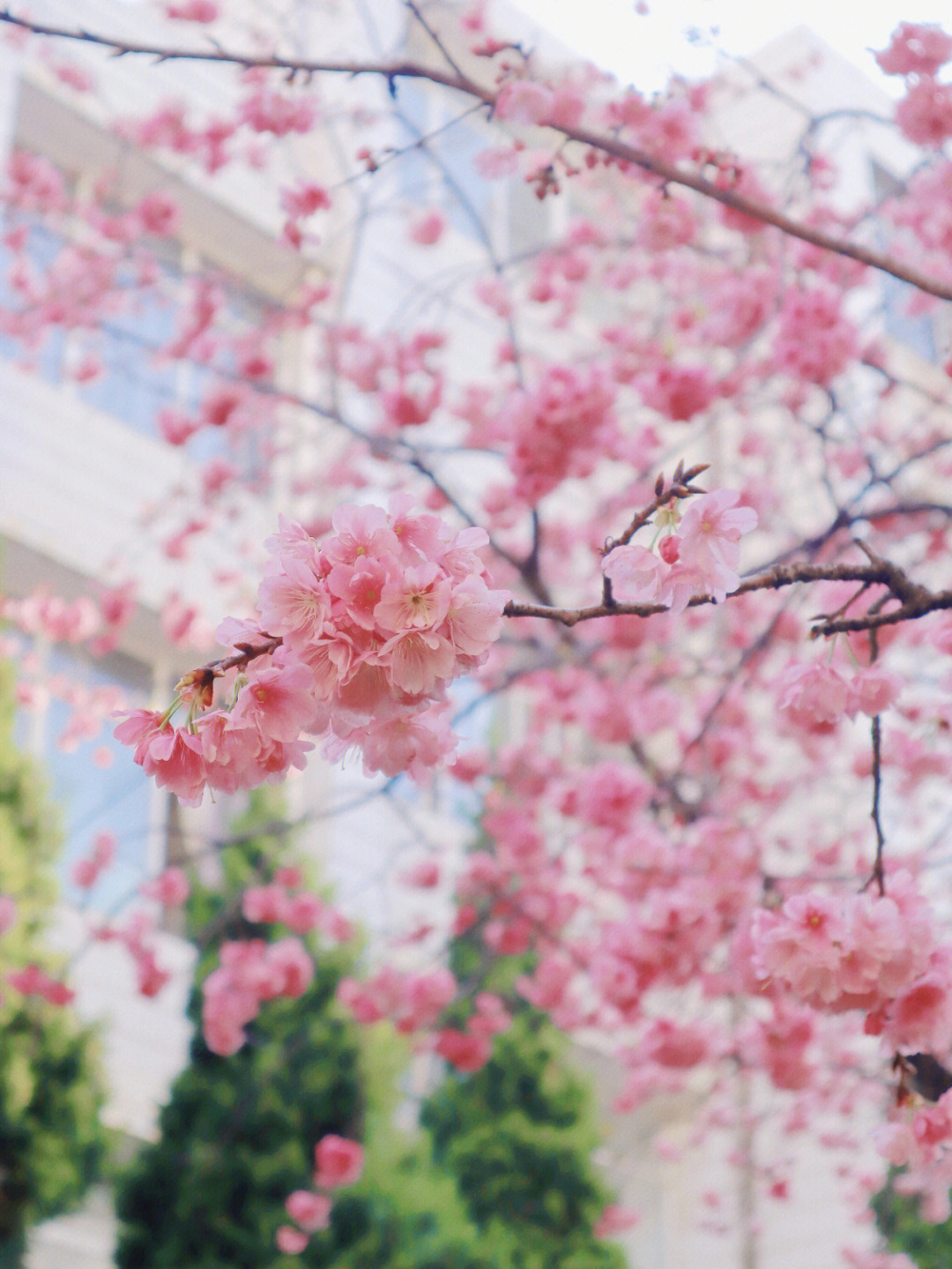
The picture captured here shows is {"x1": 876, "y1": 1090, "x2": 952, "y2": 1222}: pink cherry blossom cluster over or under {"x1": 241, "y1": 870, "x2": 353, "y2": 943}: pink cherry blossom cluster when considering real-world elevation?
under

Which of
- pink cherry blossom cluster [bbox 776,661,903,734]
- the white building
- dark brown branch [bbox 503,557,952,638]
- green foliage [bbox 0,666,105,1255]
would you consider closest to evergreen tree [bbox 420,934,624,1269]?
the white building

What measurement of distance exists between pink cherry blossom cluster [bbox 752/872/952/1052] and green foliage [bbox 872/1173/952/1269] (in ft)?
9.54

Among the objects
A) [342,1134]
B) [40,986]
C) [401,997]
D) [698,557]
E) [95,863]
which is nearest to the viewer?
[698,557]

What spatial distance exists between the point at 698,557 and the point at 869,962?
38.2 inches

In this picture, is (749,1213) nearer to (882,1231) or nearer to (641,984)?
(882,1231)

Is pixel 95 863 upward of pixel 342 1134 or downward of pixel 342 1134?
upward

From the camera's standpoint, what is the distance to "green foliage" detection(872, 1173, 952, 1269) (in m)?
5.04

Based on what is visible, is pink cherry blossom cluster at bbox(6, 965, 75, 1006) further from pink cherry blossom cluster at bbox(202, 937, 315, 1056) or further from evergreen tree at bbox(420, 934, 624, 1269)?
evergreen tree at bbox(420, 934, 624, 1269)

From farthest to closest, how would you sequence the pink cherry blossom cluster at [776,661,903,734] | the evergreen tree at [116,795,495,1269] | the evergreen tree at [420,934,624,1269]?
the evergreen tree at [420,934,624,1269] < the evergreen tree at [116,795,495,1269] < the pink cherry blossom cluster at [776,661,903,734]

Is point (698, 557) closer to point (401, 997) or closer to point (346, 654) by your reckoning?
point (346, 654)

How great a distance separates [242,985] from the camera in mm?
6016

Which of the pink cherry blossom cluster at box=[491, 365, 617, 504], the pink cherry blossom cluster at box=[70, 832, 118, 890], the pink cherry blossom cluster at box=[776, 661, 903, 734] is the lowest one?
the pink cherry blossom cluster at box=[776, 661, 903, 734]

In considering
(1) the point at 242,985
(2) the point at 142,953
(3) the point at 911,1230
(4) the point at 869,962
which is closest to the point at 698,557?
(4) the point at 869,962

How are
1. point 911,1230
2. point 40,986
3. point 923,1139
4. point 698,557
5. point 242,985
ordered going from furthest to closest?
point 40,986 < point 242,985 < point 911,1230 < point 923,1139 < point 698,557
